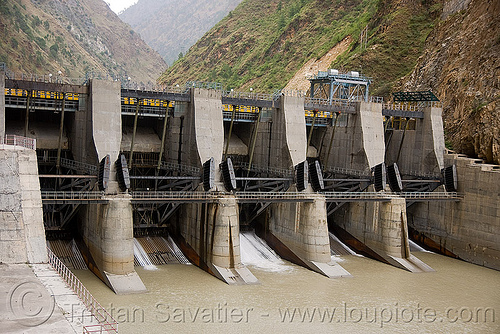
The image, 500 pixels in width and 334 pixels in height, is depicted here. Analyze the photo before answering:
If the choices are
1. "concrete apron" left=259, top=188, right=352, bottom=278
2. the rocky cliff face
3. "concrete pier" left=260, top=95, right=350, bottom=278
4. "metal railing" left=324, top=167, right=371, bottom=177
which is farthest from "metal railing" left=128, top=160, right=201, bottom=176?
the rocky cliff face

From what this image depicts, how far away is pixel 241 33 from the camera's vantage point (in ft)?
398

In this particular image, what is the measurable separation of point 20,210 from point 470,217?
3099cm

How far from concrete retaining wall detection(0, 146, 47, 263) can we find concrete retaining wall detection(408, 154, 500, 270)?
97.8 ft

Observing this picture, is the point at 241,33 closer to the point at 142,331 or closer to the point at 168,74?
the point at 168,74

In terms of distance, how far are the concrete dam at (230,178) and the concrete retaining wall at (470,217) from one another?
0.27ft

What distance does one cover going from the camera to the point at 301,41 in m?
97.6

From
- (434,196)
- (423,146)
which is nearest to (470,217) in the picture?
(434,196)

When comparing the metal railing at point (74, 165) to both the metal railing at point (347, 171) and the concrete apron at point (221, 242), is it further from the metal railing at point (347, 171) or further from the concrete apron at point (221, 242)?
the metal railing at point (347, 171)

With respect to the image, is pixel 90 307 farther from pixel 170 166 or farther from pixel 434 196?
pixel 434 196

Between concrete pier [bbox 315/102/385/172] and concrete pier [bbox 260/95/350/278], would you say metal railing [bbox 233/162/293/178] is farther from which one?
concrete pier [bbox 315/102/385/172]

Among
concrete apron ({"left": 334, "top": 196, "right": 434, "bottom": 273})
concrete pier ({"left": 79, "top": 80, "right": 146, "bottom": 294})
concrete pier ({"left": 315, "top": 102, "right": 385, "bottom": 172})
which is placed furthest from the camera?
concrete pier ({"left": 315, "top": 102, "right": 385, "bottom": 172})

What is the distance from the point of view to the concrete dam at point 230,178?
34.5 meters

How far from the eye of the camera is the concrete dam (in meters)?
34.5

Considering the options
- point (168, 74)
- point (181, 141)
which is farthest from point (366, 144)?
point (168, 74)
